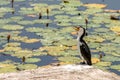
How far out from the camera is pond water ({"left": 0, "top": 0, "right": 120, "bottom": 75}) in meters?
6.75

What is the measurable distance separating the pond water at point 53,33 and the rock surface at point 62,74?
4.53 ft

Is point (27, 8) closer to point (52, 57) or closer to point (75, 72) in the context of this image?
point (52, 57)

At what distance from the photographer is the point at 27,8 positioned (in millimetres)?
9133

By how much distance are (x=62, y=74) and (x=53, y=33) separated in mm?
2890

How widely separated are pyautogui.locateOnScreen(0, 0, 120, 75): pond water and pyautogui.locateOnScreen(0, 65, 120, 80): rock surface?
1382mm

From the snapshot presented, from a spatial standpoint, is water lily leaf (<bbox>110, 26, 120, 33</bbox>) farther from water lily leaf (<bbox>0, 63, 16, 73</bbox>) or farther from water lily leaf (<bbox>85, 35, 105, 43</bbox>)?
water lily leaf (<bbox>0, 63, 16, 73</bbox>)

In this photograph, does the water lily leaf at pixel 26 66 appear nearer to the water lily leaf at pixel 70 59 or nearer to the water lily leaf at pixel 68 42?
the water lily leaf at pixel 70 59

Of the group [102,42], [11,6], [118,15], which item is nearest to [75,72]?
[102,42]

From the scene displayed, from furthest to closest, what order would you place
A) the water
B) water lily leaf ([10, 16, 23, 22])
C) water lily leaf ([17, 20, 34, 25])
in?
the water
water lily leaf ([10, 16, 23, 22])
water lily leaf ([17, 20, 34, 25])

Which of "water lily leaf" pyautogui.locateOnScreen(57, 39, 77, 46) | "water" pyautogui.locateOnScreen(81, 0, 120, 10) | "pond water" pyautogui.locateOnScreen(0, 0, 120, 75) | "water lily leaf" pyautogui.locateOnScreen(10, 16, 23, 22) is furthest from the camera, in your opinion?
"water" pyautogui.locateOnScreen(81, 0, 120, 10)

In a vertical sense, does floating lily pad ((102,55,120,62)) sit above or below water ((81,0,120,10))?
below

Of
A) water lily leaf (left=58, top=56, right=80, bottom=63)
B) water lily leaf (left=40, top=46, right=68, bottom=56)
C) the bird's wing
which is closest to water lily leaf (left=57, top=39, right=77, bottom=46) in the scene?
water lily leaf (left=40, top=46, right=68, bottom=56)

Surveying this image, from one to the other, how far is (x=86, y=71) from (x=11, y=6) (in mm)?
4630

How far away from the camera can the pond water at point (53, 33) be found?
6.75 metres
